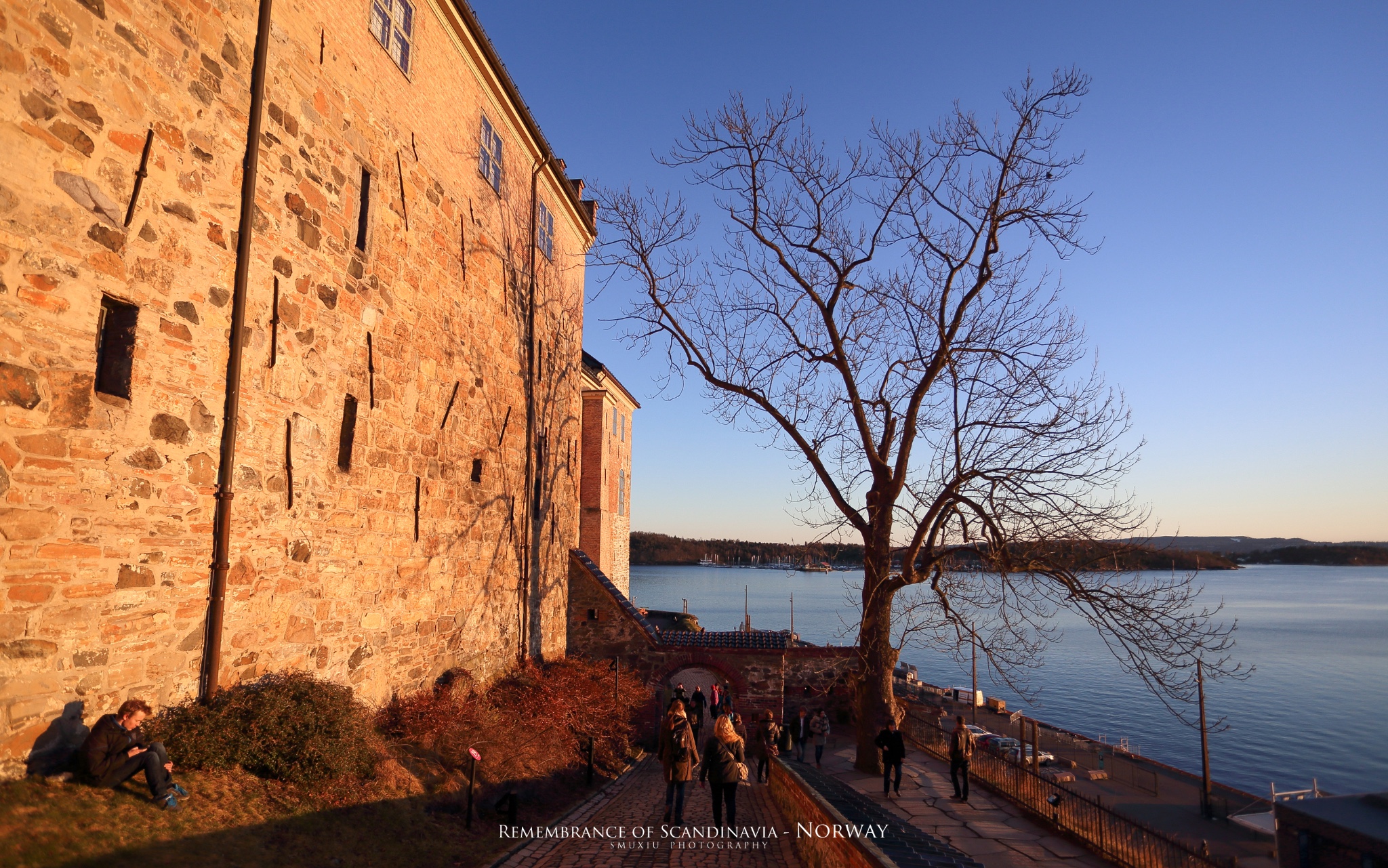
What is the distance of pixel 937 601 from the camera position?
45.1 ft

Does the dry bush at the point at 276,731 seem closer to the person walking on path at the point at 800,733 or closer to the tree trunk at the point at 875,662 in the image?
the tree trunk at the point at 875,662

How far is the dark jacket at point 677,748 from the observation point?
8742mm

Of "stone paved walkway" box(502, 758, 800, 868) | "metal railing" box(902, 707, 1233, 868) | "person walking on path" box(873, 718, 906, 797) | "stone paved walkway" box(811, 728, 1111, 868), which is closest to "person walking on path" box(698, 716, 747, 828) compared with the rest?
"stone paved walkway" box(502, 758, 800, 868)

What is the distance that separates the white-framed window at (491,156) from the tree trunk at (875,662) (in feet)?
35.6

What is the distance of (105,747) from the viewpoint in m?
5.65

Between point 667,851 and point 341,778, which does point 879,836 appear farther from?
point 341,778

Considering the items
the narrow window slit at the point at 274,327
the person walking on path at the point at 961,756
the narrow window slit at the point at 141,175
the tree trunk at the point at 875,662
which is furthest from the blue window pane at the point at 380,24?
the person walking on path at the point at 961,756

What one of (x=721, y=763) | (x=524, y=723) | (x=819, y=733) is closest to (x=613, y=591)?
(x=819, y=733)

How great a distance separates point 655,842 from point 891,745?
5608 mm

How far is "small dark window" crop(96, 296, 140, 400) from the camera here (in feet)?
20.2

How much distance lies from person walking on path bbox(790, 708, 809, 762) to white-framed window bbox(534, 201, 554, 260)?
45.9ft

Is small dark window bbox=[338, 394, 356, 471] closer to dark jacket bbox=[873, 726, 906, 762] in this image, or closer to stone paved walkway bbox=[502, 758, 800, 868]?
stone paved walkway bbox=[502, 758, 800, 868]

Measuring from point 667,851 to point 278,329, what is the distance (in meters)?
7.37

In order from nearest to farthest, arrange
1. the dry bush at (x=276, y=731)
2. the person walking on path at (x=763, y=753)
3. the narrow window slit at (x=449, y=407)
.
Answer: the dry bush at (x=276, y=731) → the narrow window slit at (x=449, y=407) → the person walking on path at (x=763, y=753)
